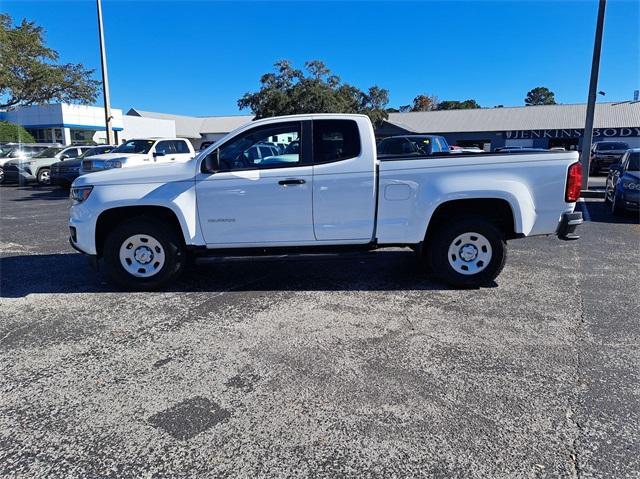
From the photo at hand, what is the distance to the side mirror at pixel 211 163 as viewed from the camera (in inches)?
196

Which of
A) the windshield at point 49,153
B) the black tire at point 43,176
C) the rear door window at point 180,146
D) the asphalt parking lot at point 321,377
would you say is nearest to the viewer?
the asphalt parking lot at point 321,377

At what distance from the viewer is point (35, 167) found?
19203mm

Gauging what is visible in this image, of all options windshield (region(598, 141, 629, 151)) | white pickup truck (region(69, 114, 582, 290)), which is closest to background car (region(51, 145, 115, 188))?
white pickup truck (region(69, 114, 582, 290))

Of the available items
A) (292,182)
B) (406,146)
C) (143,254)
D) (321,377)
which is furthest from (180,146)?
(321,377)

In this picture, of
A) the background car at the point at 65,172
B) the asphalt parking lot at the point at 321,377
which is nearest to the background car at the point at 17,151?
the background car at the point at 65,172

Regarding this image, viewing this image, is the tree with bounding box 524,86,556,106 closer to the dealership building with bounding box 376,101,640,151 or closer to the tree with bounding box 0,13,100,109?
the dealership building with bounding box 376,101,640,151

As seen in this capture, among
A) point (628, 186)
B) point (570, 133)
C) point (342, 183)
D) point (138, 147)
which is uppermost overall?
point (570, 133)

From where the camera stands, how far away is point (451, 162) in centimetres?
500

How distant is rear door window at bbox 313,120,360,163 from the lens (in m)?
5.09

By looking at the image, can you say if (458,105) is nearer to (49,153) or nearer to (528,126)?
(528,126)

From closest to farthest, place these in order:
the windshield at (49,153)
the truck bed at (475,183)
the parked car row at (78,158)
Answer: the truck bed at (475,183)
the parked car row at (78,158)
the windshield at (49,153)

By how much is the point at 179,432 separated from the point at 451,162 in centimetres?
386

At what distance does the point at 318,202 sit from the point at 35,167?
1896 centimetres

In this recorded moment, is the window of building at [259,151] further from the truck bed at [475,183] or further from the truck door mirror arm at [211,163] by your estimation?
the truck bed at [475,183]
